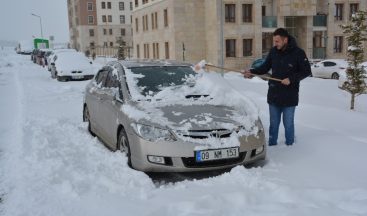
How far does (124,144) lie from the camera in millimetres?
5676

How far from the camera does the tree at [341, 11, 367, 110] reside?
43.5 feet

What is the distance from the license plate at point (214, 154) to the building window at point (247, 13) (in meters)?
31.8

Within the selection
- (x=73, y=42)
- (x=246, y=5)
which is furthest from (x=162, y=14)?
(x=73, y=42)

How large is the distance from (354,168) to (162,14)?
3533 centimetres

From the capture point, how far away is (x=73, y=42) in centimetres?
9550

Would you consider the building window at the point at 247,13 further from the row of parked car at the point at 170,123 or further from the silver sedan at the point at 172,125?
the silver sedan at the point at 172,125

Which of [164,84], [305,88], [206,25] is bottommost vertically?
[305,88]

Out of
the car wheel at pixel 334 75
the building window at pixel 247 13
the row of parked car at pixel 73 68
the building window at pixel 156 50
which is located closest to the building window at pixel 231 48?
the building window at pixel 247 13

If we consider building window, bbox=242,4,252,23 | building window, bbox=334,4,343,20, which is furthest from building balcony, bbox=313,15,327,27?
building window, bbox=242,4,252,23

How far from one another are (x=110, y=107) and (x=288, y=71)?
2.67 meters

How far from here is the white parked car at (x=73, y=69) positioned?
2252cm

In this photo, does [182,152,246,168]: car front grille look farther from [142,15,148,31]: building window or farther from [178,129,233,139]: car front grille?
[142,15,148,31]: building window

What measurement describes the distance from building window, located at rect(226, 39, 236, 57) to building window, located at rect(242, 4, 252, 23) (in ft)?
6.76

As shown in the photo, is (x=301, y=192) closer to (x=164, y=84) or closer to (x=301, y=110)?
(x=164, y=84)
